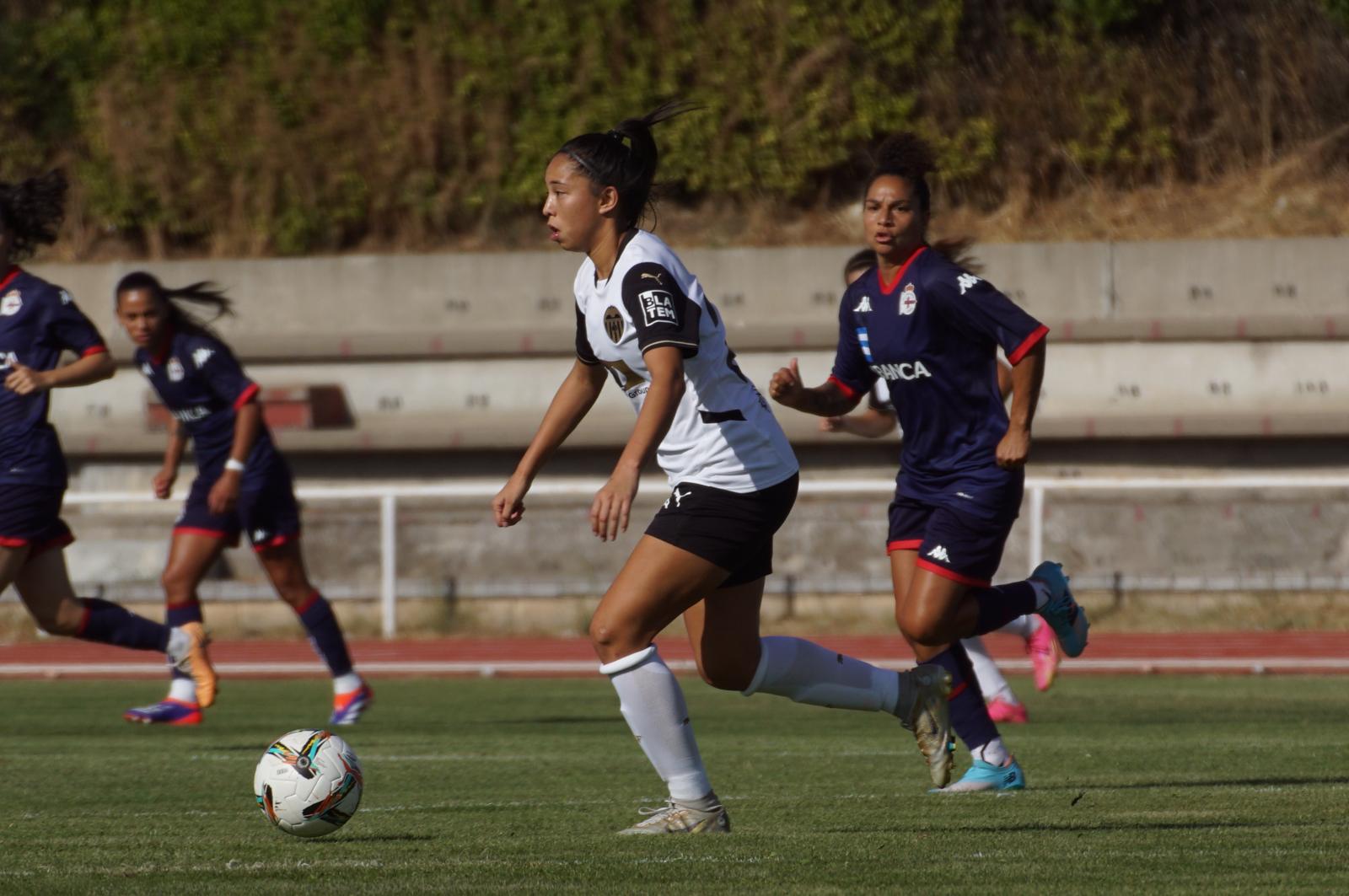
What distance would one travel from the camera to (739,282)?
17984 mm

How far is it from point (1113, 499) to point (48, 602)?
10052 millimetres

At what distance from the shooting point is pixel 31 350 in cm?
823

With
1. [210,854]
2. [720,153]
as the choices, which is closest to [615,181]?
[210,854]

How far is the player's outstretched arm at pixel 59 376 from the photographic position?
7.92 m

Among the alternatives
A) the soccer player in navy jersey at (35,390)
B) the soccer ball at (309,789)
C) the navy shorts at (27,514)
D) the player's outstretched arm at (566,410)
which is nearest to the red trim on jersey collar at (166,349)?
the soccer player in navy jersey at (35,390)

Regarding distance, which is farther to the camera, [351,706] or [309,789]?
[351,706]

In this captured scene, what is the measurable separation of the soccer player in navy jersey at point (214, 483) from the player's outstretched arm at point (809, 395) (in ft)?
11.7

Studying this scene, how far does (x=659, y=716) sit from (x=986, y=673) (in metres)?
3.90

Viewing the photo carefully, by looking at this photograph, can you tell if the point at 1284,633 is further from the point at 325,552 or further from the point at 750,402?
the point at 750,402

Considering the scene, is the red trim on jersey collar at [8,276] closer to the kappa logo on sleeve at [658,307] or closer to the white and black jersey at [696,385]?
the white and black jersey at [696,385]

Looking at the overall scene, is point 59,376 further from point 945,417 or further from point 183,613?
point 945,417

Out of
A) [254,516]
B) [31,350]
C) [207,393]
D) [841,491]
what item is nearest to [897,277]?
[31,350]

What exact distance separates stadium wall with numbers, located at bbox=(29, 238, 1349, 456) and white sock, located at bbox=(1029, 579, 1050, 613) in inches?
417

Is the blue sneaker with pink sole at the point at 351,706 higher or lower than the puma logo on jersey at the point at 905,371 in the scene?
lower
